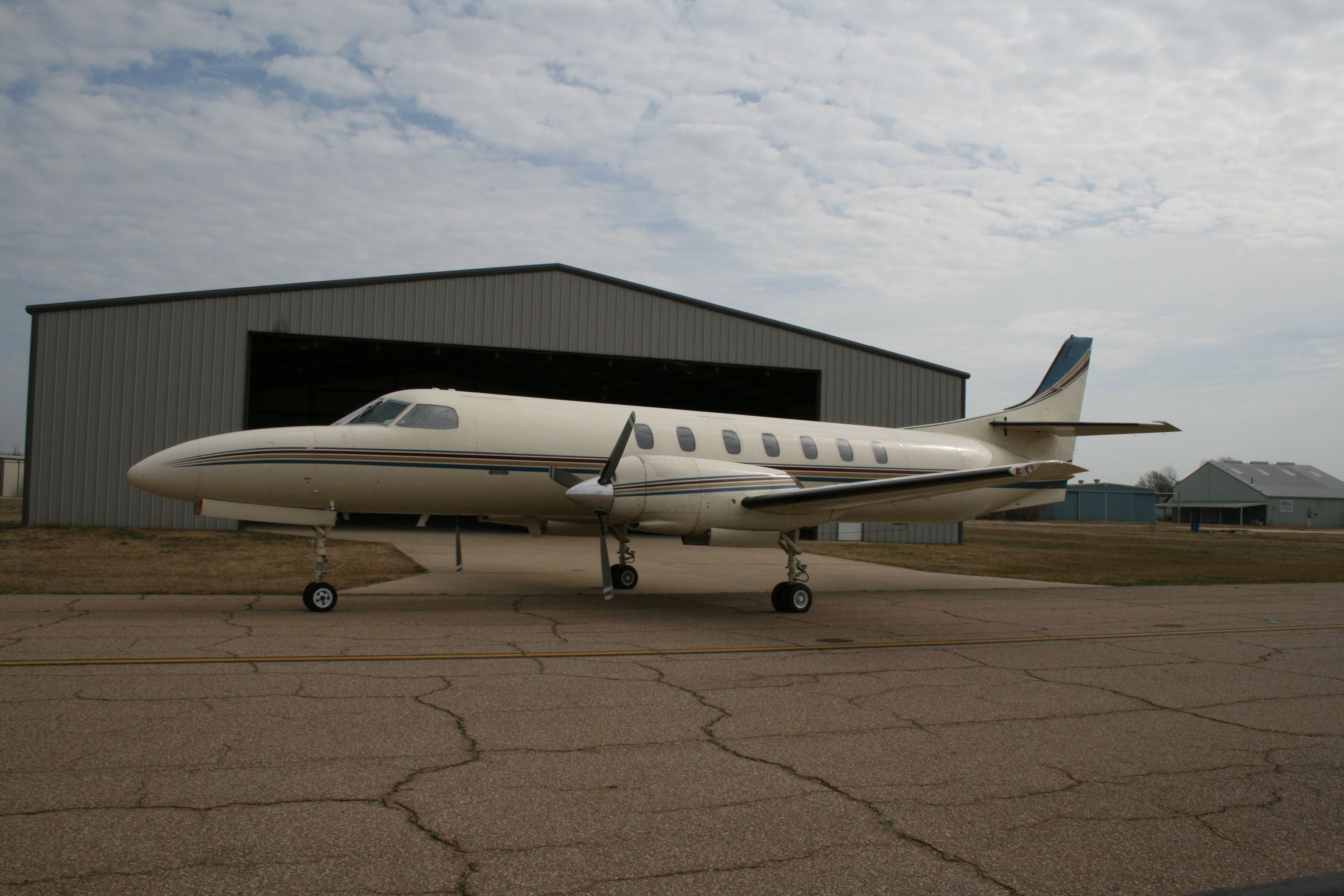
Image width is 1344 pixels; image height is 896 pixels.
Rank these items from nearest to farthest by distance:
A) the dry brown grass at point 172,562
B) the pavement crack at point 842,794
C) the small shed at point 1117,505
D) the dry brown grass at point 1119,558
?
the pavement crack at point 842,794 → the dry brown grass at point 172,562 → the dry brown grass at point 1119,558 → the small shed at point 1117,505

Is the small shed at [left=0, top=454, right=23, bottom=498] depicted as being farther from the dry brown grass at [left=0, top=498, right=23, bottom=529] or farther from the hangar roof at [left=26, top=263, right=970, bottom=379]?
the hangar roof at [left=26, top=263, right=970, bottom=379]

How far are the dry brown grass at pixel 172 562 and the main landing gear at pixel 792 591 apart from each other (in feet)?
23.9

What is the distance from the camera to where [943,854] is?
3.88 meters

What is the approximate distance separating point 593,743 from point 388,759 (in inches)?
50.6

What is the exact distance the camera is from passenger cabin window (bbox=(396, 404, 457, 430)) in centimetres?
1241

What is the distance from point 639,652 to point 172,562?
497 inches

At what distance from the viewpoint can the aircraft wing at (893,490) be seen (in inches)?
425

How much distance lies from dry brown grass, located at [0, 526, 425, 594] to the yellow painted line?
569 cm

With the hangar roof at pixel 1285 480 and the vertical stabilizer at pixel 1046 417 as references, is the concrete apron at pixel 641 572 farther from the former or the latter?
the hangar roof at pixel 1285 480

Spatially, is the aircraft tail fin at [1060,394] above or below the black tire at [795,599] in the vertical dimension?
above

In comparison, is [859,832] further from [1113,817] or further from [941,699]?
[941,699]

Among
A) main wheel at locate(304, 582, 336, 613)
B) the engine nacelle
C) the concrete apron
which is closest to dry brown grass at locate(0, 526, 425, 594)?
the concrete apron

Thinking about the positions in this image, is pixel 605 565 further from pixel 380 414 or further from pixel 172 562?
pixel 172 562

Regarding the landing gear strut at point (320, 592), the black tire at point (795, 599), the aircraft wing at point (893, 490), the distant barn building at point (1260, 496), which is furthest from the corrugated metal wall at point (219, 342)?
the distant barn building at point (1260, 496)
